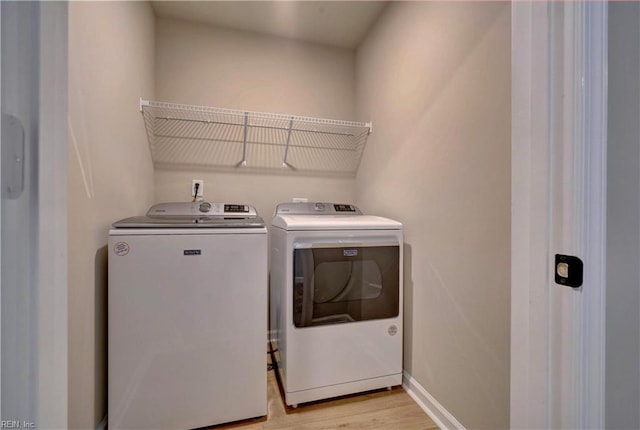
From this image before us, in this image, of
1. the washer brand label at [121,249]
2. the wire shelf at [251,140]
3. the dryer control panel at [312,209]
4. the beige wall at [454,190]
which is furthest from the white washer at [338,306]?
the wire shelf at [251,140]

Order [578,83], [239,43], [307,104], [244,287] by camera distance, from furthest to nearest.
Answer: [307,104], [239,43], [244,287], [578,83]

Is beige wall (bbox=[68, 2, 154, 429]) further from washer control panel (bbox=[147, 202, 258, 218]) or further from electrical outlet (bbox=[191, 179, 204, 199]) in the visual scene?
electrical outlet (bbox=[191, 179, 204, 199])

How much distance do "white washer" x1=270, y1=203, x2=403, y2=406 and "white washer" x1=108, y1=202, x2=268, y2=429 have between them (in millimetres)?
180

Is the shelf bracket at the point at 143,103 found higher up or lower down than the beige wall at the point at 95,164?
higher up

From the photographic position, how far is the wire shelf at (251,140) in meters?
1.99

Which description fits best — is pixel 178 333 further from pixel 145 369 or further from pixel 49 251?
pixel 49 251

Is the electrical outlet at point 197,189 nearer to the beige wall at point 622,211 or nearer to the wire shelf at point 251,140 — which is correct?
the wire shelf at point 251,140

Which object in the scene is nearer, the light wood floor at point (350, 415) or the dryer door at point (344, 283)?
the light wood floor at point (350, 415)

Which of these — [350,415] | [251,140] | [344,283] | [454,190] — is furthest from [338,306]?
[251,140]

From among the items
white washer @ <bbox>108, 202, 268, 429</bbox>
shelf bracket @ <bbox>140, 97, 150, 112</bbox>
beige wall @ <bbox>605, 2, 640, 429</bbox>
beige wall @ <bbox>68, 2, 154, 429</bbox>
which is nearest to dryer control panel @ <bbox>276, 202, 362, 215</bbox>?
white washer @ <bbox>108, 202, 268, 429</bbox>

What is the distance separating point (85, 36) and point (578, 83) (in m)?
1.59

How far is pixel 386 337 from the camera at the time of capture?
5.20 feet

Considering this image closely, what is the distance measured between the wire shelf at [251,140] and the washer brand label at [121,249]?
3.23 ft

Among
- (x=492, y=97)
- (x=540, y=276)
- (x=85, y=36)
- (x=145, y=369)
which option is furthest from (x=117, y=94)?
(x=540, y=276)
